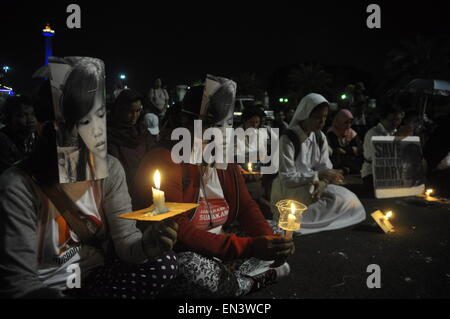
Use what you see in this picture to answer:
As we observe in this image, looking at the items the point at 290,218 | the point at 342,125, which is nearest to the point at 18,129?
the point at 290,218

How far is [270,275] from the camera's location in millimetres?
3223

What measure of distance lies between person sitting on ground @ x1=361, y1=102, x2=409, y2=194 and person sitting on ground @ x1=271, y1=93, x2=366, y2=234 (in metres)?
2.49

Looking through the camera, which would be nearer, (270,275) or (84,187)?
(84,187)

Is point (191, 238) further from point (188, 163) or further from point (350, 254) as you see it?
point (350, 254)

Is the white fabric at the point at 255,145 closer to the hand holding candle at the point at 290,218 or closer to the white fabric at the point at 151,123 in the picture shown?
the white fabric at the point at 151,123

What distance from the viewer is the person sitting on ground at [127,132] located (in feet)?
14.7

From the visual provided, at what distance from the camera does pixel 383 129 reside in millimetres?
7383

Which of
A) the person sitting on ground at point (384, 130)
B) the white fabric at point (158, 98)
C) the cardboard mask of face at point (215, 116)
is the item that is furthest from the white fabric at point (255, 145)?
the white fabric at point (158, 98)

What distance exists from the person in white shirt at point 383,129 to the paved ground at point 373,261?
6.25 feet

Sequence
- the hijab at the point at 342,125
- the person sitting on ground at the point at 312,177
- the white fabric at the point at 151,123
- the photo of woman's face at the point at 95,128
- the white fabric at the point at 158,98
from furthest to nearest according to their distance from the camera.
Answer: the white fabric at the point at 158,98 < the hijab at the point at 342,125 < the white fabric at the point at 151,123 < the person sitting on ground at the point at 312,177 < the photo of woman's face at the point at 95,128

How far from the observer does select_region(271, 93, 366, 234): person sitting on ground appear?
4.67 m

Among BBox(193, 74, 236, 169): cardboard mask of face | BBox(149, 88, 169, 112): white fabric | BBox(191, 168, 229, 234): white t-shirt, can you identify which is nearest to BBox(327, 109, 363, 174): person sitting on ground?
BBox(191, 168, 229, 234): white t-shirt
